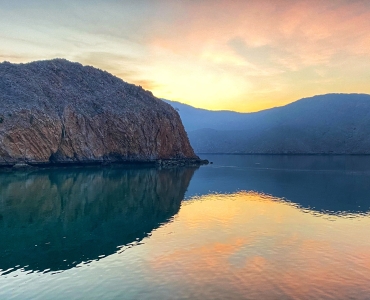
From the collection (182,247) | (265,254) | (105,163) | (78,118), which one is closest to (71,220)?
(182,247)

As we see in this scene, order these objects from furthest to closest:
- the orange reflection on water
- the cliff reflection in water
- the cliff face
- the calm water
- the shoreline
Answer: the cliff face
the shoreline
the cliff reflection in water
the orange reflection on water
the calm water

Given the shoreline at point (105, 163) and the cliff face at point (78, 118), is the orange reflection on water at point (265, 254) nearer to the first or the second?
the shoreline at point (105, 163)

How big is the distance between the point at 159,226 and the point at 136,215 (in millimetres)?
5820

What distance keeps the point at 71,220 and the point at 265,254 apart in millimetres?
20658

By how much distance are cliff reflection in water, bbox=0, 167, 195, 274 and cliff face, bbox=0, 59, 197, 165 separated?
132ft

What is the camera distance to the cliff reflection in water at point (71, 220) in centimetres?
2294

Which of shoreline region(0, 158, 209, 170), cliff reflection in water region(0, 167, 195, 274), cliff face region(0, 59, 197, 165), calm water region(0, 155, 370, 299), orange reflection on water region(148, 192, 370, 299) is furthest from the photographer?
cliff face region(0, 59, 197, 165)

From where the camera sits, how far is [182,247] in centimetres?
2483

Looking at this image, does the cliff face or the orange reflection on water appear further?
the cliff face

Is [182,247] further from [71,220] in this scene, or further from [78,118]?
[78,118]

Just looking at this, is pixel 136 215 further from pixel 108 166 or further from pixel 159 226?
pixel 108 166

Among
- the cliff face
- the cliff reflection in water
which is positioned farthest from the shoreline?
the cliff reflection in water

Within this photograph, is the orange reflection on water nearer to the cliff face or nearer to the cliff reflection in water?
the cliff reflection in water

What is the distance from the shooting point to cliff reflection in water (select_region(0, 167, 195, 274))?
22.9 meters
